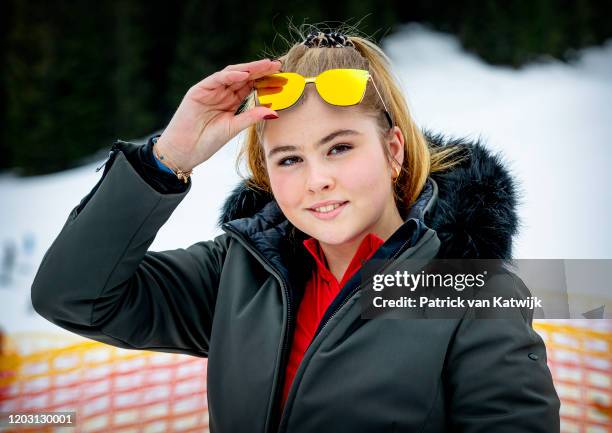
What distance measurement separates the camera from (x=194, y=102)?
146 centimetres

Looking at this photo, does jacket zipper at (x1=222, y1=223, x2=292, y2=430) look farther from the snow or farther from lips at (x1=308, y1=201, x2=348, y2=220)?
the snow

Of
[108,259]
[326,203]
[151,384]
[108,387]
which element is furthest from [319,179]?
[108,387]

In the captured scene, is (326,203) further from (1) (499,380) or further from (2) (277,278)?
(1) (499,380)

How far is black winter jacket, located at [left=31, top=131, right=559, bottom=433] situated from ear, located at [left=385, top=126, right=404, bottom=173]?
0.10m

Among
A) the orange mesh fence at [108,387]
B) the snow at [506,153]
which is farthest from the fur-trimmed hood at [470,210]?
the snow at [506,153]

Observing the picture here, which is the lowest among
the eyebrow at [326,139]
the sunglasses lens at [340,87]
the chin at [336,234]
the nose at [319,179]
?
the chin at [336,234]

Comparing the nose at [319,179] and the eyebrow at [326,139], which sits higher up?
the eyebrow at [326,139]

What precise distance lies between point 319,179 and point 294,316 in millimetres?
309

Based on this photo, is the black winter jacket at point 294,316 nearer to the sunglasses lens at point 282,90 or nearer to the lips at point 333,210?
the lips at point 333,210

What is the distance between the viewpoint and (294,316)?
1.45 metres

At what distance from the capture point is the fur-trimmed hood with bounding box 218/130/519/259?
1.44 meters

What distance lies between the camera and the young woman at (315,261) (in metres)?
1.28

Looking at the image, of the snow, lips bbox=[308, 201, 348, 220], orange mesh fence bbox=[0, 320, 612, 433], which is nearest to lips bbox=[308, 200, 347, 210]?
lips bbox=[308, 201, 348, 220]

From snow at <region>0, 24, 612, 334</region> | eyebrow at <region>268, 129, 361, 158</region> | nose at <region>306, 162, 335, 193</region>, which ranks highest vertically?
snow at <region>0, 24, 612, 334</region>
